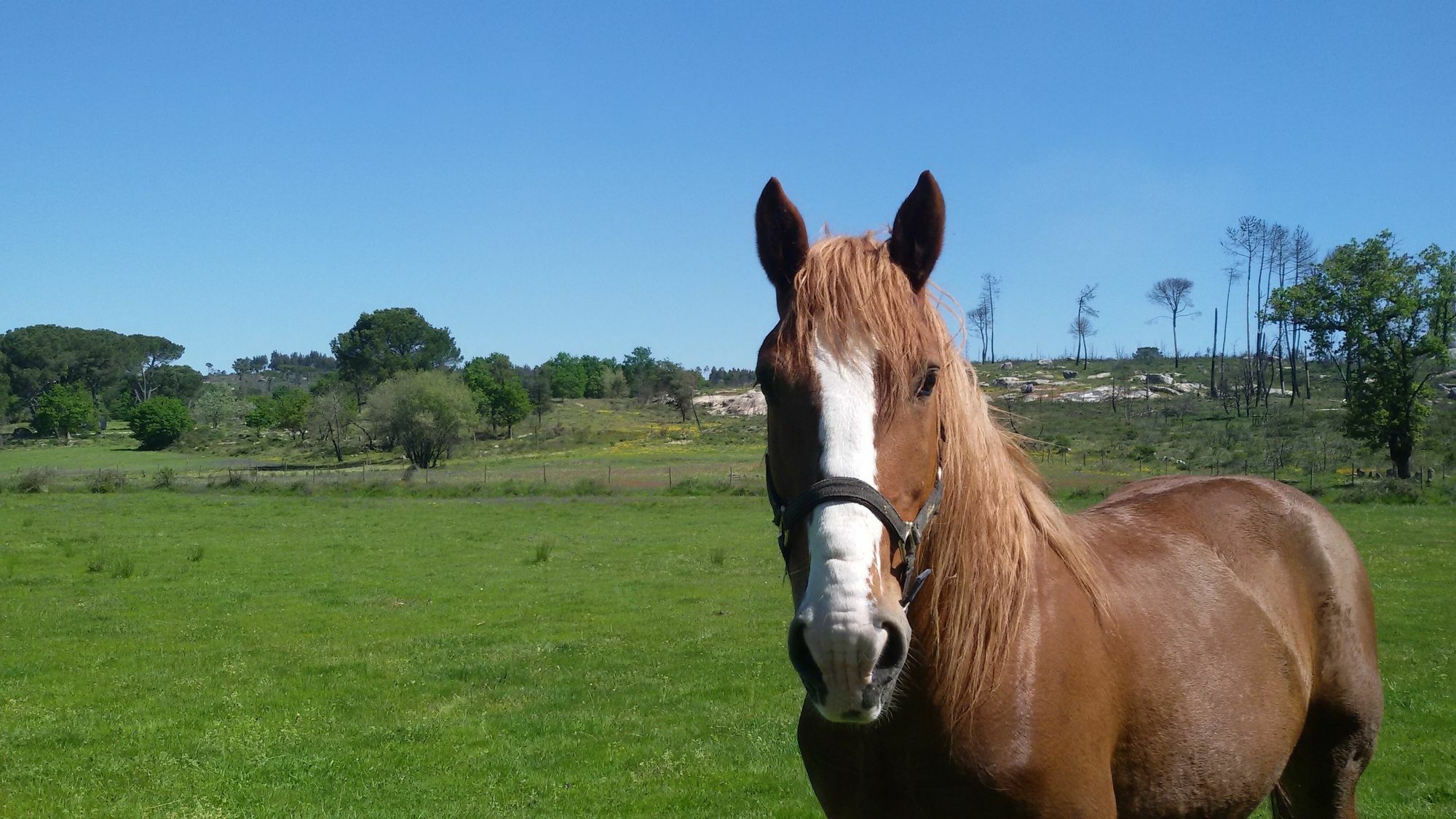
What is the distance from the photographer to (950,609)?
89.9 inches

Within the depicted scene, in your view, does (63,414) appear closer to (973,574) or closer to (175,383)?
(175,383)

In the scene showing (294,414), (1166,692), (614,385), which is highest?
(614,385)

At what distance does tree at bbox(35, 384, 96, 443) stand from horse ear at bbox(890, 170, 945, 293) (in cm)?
9709

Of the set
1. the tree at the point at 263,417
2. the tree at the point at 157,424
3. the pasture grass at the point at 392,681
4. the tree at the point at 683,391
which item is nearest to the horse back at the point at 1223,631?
the pasture grass at the point at 392,681

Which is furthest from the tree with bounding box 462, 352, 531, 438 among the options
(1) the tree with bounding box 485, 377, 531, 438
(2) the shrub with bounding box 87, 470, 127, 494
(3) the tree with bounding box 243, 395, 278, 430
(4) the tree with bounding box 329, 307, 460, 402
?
(2) the shrub with bounding box 87, 470, 127, 494

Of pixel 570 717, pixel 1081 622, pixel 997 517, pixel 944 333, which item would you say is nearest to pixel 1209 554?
pixel 1081 622

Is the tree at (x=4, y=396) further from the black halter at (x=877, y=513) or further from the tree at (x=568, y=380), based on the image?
the black halter at (x=877, y=513)

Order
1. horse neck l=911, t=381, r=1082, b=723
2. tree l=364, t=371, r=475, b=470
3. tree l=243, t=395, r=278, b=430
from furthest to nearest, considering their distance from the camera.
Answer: tree l=243, t=395, r=278, b=430
tree l=364, t=371, r=475, b=470
horse neck l=911, t=381, r=1082, b=723

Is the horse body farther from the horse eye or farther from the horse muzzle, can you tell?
the horse eye

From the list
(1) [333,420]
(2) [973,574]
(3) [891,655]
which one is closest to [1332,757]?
(2) [973,574]

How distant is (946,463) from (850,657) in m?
0.73

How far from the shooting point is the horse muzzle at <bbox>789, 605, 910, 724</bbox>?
1.69m

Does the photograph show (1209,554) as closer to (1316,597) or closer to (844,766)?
(1316,597)

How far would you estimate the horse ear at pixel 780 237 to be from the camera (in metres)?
2.42
